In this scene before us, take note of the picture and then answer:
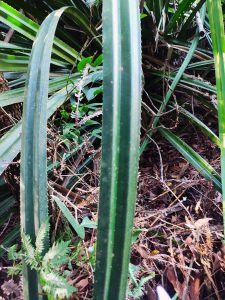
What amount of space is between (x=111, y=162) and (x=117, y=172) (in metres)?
0.01

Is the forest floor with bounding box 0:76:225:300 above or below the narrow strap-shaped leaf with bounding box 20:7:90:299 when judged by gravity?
below

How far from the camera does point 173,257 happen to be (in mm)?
703

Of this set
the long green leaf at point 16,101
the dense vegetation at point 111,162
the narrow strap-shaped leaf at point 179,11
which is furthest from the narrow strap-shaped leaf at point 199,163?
the narrow strap-shaped leaf at point 179,11

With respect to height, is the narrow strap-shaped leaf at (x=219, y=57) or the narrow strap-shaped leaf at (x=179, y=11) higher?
the narrow strap-shaped leaf at (x=179, y=11)

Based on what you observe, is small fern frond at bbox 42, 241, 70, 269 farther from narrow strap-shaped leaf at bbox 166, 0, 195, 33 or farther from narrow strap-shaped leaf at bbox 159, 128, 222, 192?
narrow strap-shaped leaf at bbox 166, 0, 195, 33

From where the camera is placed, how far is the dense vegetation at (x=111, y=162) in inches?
15.5

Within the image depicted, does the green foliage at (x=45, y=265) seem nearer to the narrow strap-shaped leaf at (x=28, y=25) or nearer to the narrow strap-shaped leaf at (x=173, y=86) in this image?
the narrow strap-shaped leaf at (x=173, y=86)

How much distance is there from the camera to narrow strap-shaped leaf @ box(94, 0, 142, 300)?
0.38 m

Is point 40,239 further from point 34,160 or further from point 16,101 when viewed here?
point 16,101

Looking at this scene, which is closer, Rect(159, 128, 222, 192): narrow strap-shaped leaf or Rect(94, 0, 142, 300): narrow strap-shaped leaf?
Rect(94, 0, 142, 300): narrow strap-shaped leaf

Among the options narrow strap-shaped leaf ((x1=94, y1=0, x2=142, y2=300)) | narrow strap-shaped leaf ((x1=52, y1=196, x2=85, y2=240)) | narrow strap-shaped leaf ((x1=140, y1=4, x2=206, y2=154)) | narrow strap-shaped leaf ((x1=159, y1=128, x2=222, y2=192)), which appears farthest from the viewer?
narrow strap-shaped leaf ((x1=140, y1=4, x2=206, y2=154))

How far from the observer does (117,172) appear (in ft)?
1.26

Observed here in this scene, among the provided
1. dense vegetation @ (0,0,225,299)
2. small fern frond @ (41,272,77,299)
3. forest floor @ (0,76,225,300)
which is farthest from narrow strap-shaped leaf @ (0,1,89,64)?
small fern frond @ (41,272,77,299)

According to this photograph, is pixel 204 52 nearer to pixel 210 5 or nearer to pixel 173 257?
pixel 210 5
